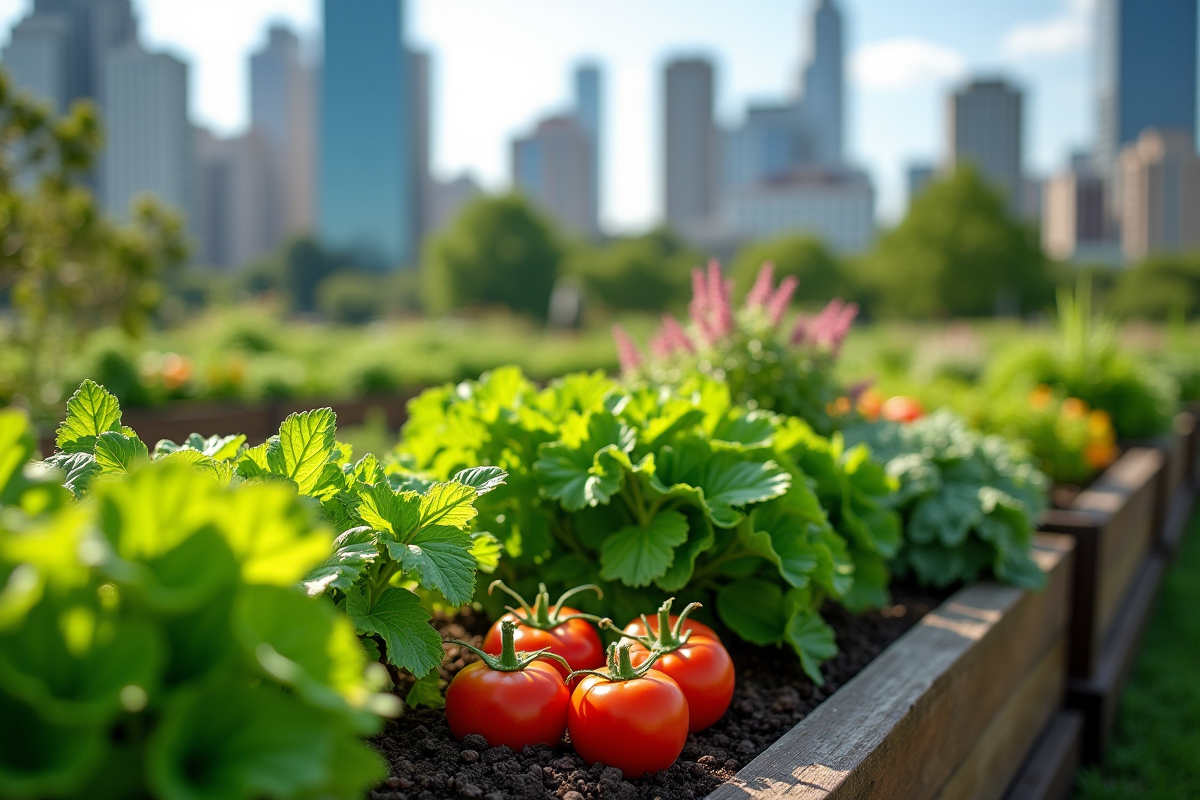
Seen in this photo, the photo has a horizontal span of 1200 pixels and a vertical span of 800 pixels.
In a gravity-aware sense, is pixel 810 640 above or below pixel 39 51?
below

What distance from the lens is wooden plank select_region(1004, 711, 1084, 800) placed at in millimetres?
2391

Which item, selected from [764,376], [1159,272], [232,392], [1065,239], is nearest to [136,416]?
[232,392]

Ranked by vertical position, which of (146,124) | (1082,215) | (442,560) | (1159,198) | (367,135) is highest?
(367,135)

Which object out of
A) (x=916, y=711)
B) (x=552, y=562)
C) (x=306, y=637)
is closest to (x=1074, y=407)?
(x=916, y=711)

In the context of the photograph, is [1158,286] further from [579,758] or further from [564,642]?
[579,758]

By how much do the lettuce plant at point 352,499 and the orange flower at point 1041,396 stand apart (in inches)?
180

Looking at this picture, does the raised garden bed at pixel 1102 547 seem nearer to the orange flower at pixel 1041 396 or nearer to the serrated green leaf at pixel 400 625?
the orange flower at pixel 1041 396

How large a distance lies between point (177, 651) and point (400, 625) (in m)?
0.67

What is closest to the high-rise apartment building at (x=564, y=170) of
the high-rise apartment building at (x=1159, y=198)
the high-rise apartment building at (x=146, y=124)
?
the high-rise apartment building at (x=1159, y=198)

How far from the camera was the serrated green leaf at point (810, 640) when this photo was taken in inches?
70.8

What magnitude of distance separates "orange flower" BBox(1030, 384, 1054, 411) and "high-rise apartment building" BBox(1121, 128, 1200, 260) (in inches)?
4991

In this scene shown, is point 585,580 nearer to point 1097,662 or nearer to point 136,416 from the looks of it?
point 1097,662

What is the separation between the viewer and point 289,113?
182750 millimetres

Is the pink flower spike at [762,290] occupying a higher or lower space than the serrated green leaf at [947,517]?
higher
